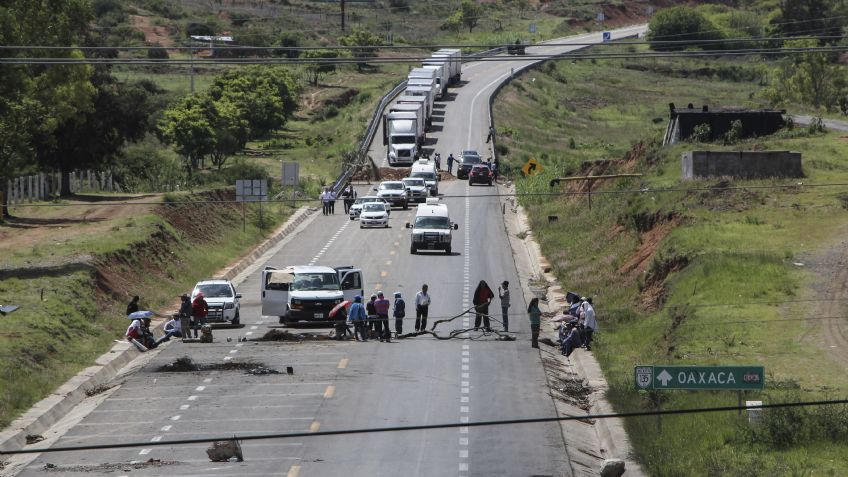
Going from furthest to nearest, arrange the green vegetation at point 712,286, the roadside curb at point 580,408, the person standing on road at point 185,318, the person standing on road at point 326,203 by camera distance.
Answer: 1. the person standing on road at point 326,203
2. the person standing on road at point 185,318
3. the roadside curb at point 580,408
4. the green vegetation at point 712,286

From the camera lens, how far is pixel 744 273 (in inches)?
1667

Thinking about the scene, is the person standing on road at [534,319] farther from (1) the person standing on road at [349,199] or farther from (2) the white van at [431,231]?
(1) the person standing on road at [349,199]

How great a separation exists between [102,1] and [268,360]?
157101mm

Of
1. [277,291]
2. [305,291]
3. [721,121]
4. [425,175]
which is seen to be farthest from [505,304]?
[425,175]

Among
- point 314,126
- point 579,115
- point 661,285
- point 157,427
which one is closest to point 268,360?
point 157,427

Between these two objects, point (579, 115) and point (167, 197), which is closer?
point (167, 197)

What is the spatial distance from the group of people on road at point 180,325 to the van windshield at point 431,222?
20.6 m

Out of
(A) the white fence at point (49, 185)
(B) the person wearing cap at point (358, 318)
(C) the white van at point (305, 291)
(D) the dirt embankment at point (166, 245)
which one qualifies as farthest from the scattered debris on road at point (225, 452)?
(A) the white fence at point (49, 185)

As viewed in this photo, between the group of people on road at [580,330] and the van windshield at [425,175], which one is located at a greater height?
the van windshield at [425,175]

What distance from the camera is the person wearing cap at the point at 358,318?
40938 mm

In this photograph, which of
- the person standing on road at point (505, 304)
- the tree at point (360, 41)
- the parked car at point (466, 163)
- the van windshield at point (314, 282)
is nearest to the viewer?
the person standing on road at point (505, 304)

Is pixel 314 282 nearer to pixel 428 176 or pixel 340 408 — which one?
pixel 340 408

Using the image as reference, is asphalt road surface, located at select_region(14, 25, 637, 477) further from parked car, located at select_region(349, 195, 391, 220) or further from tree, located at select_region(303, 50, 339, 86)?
tree, located at select_region(303, 50, 339, 86)

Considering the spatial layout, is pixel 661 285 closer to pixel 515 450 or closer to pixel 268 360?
pixel 268 360
